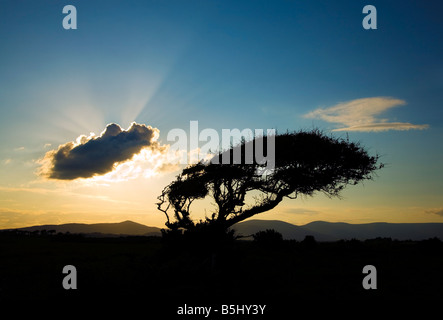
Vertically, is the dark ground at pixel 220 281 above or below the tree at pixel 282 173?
below

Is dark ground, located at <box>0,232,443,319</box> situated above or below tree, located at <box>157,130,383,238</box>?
below

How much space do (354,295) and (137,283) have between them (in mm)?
7782

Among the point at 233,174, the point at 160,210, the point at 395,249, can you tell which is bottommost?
the point at 395,249

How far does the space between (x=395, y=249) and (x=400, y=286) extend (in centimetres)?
1551

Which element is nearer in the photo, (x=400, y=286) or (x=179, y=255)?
(x=400, y=286)

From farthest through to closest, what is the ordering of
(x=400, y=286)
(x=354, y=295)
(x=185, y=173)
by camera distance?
1. (x=185, y=173)
2. (x=400, y=286)
3. (x=354, y=295)

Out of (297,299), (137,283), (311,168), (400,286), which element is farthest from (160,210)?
(400,286)

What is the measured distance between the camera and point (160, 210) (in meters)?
19.8

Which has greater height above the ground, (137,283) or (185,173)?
(185,173)
